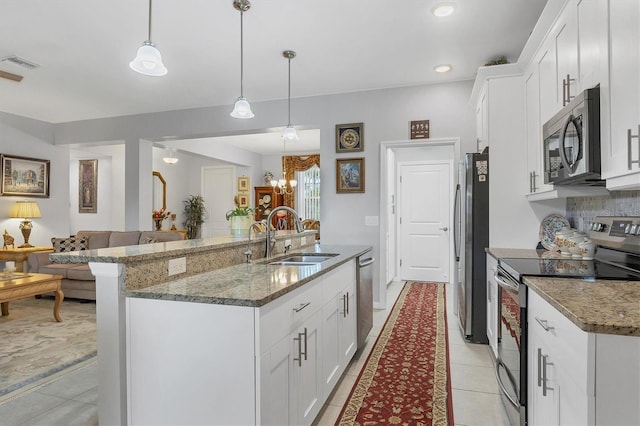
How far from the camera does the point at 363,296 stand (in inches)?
121

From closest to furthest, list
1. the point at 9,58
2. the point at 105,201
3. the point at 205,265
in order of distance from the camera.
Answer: the point at 205,265
the point at 9,58
the point at 105,201

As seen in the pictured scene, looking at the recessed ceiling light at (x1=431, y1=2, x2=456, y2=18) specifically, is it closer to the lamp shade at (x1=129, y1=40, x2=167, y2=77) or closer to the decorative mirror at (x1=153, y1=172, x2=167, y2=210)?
the lamp shade at (x1=129, y1=40, x2=167, y2=77)

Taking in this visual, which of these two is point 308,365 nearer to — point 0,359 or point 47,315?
point 0,359

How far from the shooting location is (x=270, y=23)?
299 cm

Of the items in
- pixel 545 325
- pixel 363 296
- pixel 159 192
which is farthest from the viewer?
pixel 159 192

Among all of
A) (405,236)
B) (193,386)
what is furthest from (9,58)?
(405,236)

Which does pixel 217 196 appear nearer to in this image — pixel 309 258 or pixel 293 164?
pixel 293 164

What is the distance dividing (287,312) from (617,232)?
1.89 m

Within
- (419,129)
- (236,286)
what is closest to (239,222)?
(236,286)

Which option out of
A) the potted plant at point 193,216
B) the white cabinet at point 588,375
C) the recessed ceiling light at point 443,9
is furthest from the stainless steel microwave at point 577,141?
the potted plant at point 193,216

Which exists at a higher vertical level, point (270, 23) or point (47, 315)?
point (270, 23)

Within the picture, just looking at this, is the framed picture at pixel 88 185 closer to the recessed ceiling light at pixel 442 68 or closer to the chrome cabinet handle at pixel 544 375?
the recessed ceiling light at pixel 442 68

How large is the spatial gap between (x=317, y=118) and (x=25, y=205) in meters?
4.58

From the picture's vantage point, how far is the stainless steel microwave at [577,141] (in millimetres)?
1699
